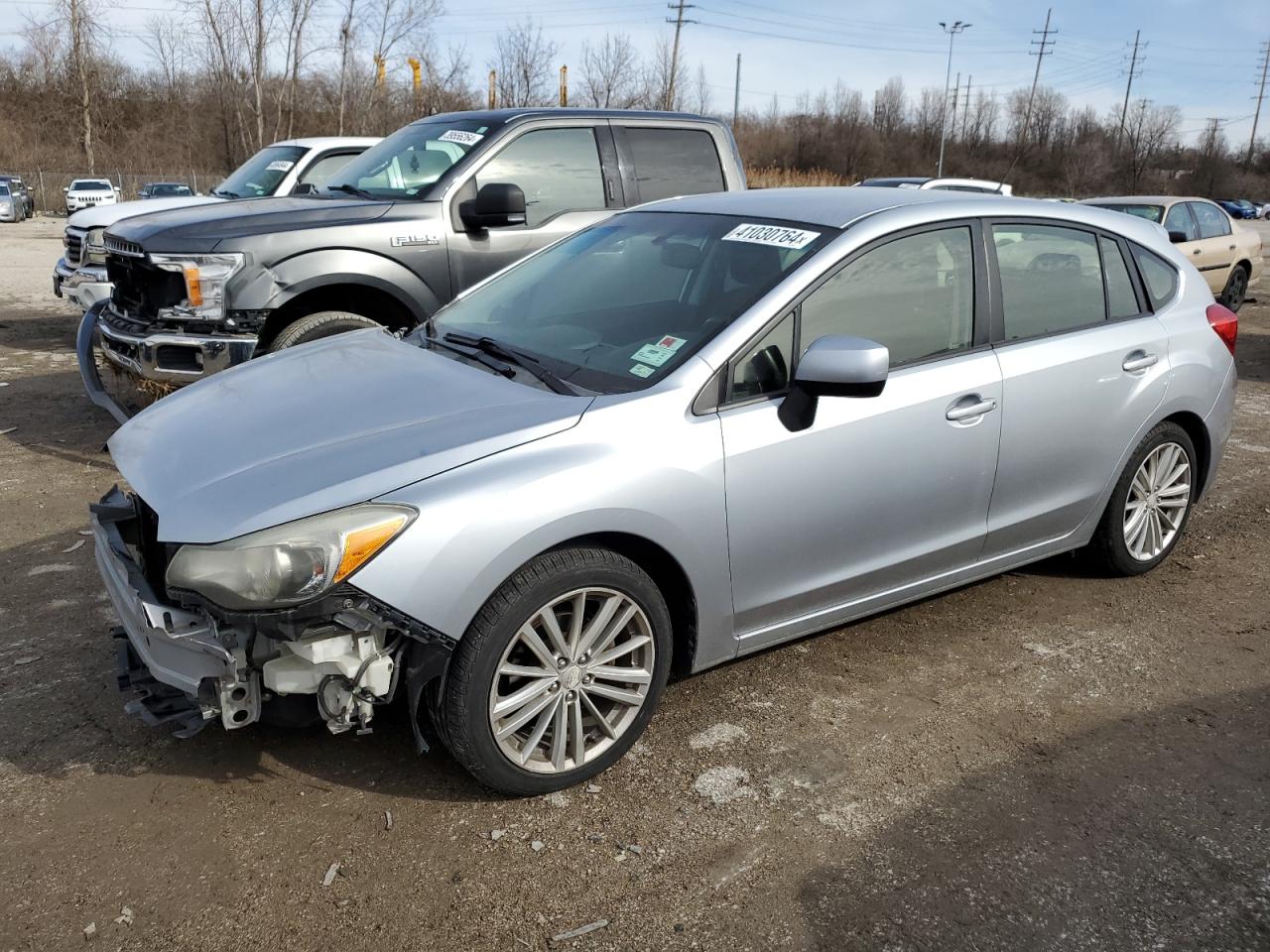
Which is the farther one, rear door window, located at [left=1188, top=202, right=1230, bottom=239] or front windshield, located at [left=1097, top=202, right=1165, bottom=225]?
rear door window, located at [left=1188, top=202, right=1230, bottom=239]

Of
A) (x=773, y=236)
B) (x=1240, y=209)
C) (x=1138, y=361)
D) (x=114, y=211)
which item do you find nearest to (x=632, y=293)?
(x=773, y=236)

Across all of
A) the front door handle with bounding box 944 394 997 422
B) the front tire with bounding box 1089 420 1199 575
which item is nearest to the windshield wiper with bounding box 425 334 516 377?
the front door handle with bounding box 944 394 997 422

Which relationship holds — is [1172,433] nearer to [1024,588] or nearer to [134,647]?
[1024,588]

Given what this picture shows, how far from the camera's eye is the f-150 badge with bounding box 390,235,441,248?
20.0ft

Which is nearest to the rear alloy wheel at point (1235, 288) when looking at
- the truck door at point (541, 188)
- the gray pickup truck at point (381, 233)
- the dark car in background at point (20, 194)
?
the gray pickup truck at point (381, 233)

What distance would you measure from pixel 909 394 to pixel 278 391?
2.12 metres

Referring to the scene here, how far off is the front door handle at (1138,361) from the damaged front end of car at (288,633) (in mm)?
3064

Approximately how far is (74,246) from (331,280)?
609 centimetres

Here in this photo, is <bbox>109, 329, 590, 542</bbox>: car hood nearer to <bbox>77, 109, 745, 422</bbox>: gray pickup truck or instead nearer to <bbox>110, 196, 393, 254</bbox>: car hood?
<bbox>77, 109, 745, 422</bbox>: gray pickup truck

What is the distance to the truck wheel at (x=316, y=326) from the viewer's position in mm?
5730

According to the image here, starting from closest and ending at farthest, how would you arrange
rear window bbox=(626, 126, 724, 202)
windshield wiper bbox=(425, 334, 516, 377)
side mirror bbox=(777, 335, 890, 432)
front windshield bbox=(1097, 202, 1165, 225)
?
side mirror bbox=(777, 335, 890, 432)
windshield wiper bbox=(425, 334, 516, 377)
rear window bbox=(626, 126, 724, 202)
front windshield bbox=(1097, 202, 1165, 225)

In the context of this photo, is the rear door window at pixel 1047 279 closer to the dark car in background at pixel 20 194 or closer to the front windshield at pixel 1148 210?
the front windshield at pixel 1148 210

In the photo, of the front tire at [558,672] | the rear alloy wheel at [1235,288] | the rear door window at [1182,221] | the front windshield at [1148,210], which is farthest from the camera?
the rear alloy wheel at [1235,288]

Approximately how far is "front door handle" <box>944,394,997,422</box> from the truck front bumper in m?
7.77
